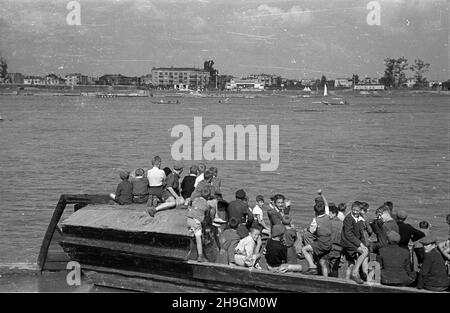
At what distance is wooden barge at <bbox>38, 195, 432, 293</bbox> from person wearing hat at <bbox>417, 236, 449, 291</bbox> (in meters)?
0.20

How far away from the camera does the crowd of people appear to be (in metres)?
7.23

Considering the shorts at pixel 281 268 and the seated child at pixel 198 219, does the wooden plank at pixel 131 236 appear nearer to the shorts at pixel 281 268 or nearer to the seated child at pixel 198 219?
the seated child at pixel 198 219

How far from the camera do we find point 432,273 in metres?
6.97

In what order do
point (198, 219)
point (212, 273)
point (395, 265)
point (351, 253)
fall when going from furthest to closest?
point (351, 253)
point (198, 219)
point (212, 273)
point (395, 265)

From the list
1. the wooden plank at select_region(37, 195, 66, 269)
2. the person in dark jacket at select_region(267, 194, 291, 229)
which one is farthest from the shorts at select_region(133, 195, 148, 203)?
the person in dark jacket at select_region(267, 194, 291, 229)

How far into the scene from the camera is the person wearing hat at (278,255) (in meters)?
7.55

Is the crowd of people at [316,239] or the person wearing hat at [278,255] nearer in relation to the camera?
→ the crowd of people at [316,239]

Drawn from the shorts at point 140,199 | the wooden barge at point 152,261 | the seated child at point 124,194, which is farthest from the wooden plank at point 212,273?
the shorts at point 140,199

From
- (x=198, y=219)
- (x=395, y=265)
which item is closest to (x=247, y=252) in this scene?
(x=198, y=219)

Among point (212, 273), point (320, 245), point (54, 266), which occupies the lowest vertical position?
point (54, 266)

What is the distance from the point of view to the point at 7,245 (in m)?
17.3

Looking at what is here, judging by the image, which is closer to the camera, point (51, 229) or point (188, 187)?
point (51, 229)

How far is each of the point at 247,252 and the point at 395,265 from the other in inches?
70.6

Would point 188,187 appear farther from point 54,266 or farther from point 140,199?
point 54,266
